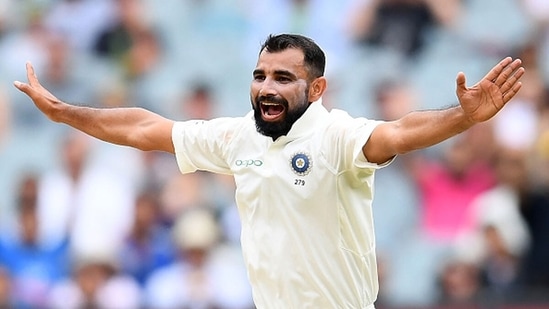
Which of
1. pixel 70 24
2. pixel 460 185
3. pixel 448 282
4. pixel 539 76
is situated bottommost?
pixel 448 282

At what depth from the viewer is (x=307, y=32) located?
14.5 meters

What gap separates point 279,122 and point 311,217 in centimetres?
54

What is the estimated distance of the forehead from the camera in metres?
7.64

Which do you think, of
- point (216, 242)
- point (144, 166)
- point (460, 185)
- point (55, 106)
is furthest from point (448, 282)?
point (55, 106)

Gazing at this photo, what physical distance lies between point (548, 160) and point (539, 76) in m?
1.33

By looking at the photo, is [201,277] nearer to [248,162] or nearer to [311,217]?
[248,162]

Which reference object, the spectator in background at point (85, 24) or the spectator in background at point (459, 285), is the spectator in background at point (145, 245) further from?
the spectator in background at point (85, 24)

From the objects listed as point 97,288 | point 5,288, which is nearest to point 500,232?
point 97,288

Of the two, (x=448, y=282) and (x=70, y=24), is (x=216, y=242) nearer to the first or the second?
(x=448, y=282)

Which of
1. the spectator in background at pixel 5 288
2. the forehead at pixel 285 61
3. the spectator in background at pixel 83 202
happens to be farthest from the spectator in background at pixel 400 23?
the forehead at pixel 285 61

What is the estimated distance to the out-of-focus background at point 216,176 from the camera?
1221 cm

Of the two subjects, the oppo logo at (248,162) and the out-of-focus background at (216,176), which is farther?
the out-of-focus background at (216,176)

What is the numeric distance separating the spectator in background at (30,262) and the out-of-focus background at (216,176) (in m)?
0.01

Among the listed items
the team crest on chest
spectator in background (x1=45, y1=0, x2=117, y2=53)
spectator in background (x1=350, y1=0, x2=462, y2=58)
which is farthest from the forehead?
spectator in background (x1=45, y1=0, x2=117, y2=53)
